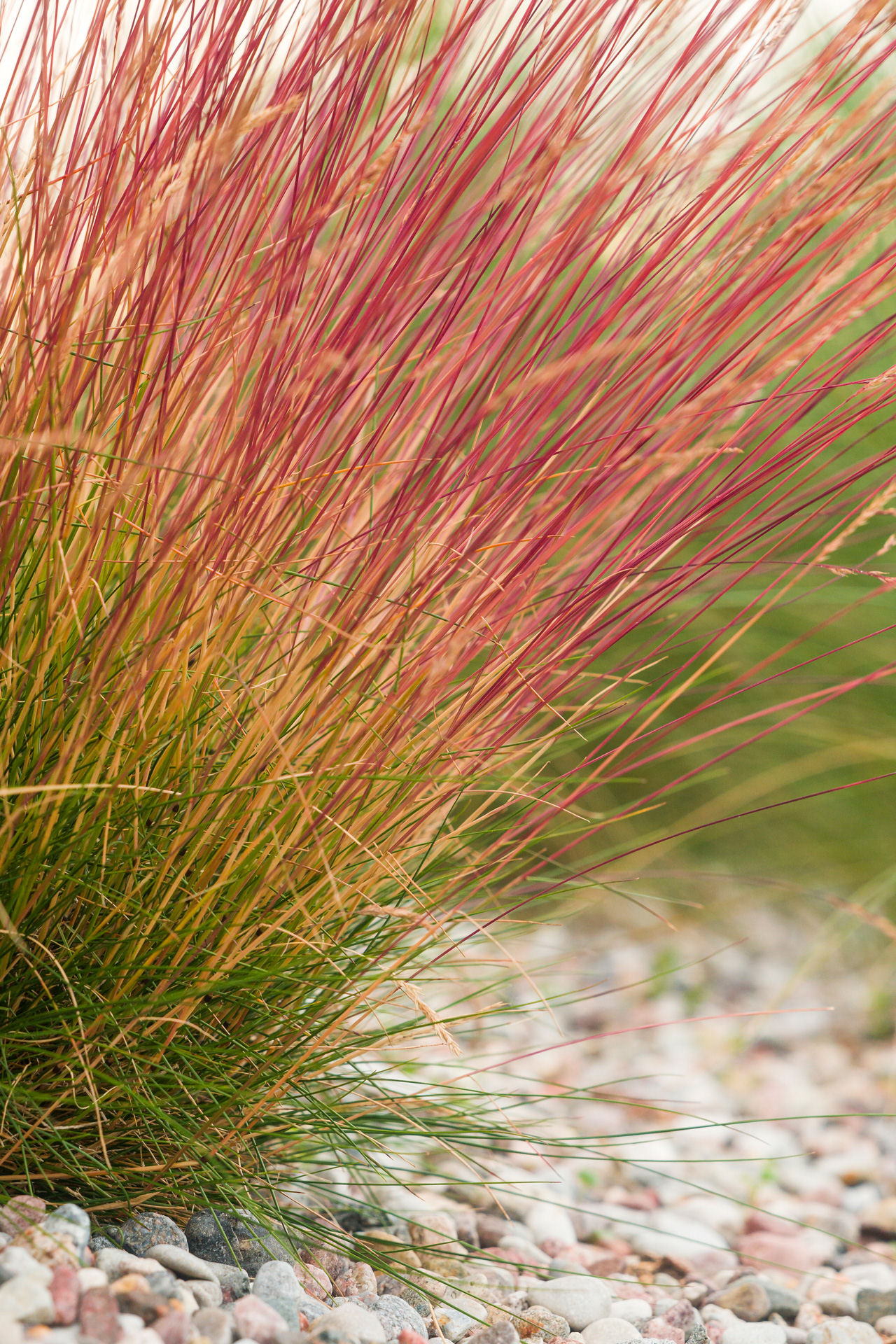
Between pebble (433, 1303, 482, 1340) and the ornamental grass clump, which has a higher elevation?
the ornamental grass clump

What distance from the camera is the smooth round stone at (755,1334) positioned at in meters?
1.19

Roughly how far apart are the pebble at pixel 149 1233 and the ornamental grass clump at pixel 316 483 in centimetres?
4

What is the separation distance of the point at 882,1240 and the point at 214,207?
161 cm

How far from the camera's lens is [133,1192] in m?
1.03

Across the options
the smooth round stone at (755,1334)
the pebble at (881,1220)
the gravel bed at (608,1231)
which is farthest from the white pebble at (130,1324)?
the pebble at (881,1220)

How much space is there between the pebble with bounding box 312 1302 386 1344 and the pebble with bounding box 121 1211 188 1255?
140mm

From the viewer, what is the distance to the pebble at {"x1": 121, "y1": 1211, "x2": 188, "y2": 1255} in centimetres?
99

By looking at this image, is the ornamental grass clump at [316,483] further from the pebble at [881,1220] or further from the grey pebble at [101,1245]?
the pebble at [881,1220]

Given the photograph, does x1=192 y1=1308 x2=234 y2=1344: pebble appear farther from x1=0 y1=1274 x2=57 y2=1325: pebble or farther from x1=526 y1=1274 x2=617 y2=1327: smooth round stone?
x1=526 y1=1274 x2=617 y2=1327: smooth round stone

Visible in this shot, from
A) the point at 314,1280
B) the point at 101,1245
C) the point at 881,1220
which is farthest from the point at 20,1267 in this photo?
the point at 881,1220

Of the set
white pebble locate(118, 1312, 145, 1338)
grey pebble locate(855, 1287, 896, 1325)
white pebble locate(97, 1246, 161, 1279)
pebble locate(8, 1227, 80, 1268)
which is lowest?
grey pebble locate(855, 1287, 896, 1325)

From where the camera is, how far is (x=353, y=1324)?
0.94m

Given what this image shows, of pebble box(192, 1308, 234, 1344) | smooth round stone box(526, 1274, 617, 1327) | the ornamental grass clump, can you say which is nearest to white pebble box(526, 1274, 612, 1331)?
smooth round stone box(526, 1274, 617, 1327)

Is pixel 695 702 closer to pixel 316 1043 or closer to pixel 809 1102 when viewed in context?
pixel 809 1102
